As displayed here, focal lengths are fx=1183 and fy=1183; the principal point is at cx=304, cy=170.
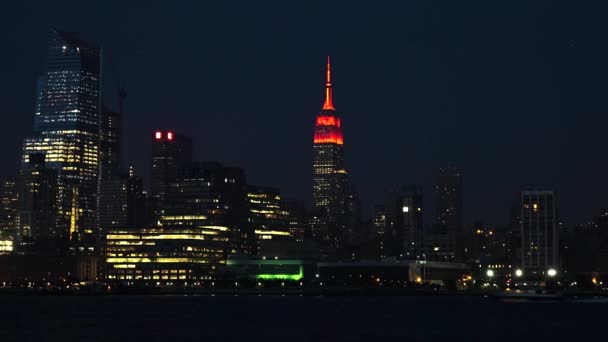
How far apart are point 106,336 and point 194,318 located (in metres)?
40.9

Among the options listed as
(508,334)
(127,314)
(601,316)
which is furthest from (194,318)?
(601,316)

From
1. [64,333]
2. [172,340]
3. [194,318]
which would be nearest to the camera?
[172,340]

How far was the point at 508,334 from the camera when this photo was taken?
146 metres

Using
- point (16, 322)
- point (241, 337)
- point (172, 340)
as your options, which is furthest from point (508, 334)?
point (16, 322)

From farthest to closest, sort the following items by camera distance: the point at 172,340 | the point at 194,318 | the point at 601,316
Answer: the point at 601,316
the point at 194,318
the point at 172,340

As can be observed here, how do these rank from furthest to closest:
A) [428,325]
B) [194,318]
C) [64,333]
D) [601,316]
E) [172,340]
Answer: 1. [601,316]
2. [194,318]
3. [428,325]
4. [64,333]
5. [172,340]

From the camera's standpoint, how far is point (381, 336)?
463 feet

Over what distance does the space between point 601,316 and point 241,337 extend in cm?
7568

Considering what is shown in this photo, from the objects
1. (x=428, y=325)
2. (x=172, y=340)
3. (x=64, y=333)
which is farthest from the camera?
(x=428, y=325)

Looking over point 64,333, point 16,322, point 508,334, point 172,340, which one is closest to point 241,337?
point 172,340

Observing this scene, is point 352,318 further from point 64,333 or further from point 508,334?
point 64,333

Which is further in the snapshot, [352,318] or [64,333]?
[352,318]

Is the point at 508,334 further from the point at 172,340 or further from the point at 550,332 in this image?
the point at 172,340

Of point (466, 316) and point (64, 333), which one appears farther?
point (466, 316)
